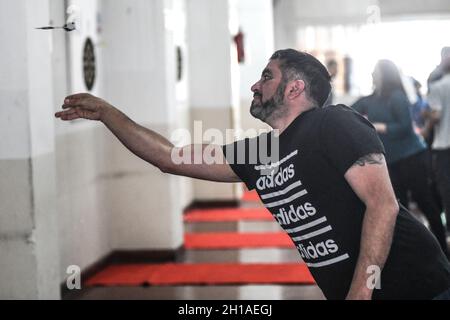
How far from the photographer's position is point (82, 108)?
9.27ft

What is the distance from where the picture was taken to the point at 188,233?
8.86 metres

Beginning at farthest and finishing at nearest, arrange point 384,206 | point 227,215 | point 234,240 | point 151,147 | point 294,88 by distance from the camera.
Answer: point 227,215 → point 234,240 → point 151,147 → point 294,88 → point 384,206

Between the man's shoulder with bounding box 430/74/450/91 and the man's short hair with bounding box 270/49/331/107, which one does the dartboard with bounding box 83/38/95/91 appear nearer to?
the man's shoulder with bounding box 430/74/450/91

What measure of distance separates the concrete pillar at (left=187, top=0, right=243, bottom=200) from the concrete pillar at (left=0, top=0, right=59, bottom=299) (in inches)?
233

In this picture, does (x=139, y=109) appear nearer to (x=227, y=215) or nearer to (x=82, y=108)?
(x=227, y=215)

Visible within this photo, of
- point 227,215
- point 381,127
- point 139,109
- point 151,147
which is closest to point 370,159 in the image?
point 151,147

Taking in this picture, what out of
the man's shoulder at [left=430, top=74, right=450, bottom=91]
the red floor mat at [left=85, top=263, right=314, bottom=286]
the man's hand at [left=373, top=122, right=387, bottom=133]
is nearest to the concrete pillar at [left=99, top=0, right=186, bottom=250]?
the red floor mat at [left=85, top=263, right=314, bottom=286]

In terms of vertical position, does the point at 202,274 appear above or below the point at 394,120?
below

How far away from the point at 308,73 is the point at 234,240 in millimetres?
5662

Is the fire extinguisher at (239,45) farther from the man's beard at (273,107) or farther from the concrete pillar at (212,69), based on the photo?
the man's beard at (273,107)

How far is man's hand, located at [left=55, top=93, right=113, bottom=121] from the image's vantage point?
281 cm

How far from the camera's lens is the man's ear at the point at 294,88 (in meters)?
2.74
